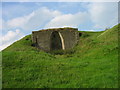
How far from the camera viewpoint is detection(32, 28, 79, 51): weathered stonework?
39.1m

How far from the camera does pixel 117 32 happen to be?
95.7 ft

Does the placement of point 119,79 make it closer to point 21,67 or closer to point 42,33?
point 21,67

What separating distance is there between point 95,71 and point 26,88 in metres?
5.76

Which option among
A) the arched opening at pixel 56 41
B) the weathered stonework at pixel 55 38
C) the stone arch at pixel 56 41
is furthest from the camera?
the arched opening at pixel 56 41

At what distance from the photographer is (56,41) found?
42.1 meters

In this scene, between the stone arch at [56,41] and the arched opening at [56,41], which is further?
the arched opening at [56,41]

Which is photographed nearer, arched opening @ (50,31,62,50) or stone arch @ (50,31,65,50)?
stone arch @ (50,31,65,50)

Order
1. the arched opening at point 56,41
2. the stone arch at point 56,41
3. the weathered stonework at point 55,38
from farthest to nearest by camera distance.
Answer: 1. the arched opening at point 56,41
2. the stone arch at point 56,41
3. the weathered stonework at point 55,38

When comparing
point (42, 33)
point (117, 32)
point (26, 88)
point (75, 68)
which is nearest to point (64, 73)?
point (75, 68)

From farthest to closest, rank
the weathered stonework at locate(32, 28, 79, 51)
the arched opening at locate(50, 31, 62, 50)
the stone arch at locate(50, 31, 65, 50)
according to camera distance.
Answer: the arched opening at locate(50, 31, 62, 50) < the stone arch at locate(50, 31, 65, 50) < the weathered stonework at locate(32, 28, 79, 51)

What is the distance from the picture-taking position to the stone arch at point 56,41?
135 ft

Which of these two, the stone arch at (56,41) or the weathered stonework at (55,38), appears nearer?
the weathered stonework at (55,38)

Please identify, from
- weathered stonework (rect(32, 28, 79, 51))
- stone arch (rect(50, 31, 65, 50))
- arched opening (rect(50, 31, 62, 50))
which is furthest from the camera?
arched opening (rect(50, 31, 62, 50))

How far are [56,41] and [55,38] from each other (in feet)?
2.50
